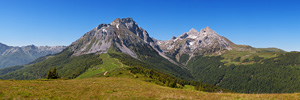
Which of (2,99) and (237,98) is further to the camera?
(237,98)

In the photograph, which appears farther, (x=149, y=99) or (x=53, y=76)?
(x=53, y=76)

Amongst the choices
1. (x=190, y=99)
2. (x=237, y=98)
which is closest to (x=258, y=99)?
(x=237, y=98)

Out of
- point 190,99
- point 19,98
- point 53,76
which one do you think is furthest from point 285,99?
point 53,76

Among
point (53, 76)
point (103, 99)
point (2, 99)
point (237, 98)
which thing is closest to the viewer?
point (2, 99)

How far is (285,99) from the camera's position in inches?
1048

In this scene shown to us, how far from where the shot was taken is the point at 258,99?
27.7 meters

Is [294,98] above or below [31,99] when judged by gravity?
below

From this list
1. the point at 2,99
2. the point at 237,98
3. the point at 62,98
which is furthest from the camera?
the point at 237,98

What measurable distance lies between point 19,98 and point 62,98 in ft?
18.1

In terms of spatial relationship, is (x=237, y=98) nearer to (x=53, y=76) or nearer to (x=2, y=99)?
(x=2, y=99)

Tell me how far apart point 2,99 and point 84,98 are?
34.9 ft

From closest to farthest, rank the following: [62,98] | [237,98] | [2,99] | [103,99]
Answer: [2,99] < [62,98] < [103,99] < [237,98]

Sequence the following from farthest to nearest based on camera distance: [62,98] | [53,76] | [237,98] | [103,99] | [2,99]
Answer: [53,76]
[237,98]
[103,99]
[62,98]
[2,99]

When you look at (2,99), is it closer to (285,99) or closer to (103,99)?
(103,99)
